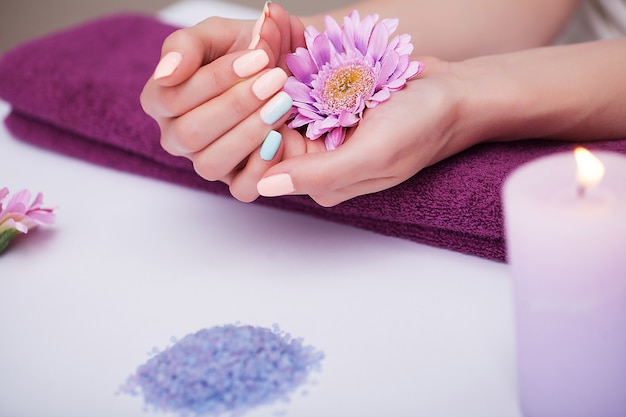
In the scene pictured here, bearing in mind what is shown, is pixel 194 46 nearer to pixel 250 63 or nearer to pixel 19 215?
pixel 250 63

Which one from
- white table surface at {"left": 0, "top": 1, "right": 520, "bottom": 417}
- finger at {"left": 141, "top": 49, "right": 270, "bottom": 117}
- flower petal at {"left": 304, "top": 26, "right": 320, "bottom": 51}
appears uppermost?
flower petal at {"left": 304, "top": 26, "right": 320, "bottom": 51}

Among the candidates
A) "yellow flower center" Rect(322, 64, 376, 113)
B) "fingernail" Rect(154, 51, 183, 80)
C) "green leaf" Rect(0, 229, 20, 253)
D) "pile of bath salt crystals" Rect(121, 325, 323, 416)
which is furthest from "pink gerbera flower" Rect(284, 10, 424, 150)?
"green leaf" Rect(0, 229, 20, 253)

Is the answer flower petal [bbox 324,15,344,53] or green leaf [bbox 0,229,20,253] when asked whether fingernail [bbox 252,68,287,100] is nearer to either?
flower petal [bbox 324,15,344,53]

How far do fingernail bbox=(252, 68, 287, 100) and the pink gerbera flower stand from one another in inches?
1.5

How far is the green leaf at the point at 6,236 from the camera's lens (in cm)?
74

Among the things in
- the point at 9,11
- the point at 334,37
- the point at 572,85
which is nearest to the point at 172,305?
the point at 334,37

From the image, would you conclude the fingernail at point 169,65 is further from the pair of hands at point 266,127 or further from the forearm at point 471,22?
the forearm at point 471,22

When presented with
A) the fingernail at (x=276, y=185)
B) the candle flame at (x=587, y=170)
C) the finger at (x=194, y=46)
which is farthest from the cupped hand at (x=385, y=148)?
the candle flame at (x=587, y=170)

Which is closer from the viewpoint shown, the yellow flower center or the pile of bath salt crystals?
the pile of bath salt crystals

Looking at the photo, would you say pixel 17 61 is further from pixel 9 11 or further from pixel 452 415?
pixel 9 11

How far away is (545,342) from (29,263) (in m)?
0.52

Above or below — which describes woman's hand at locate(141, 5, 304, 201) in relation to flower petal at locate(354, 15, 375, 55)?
below

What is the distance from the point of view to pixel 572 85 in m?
0.74

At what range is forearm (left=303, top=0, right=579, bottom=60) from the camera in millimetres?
911
